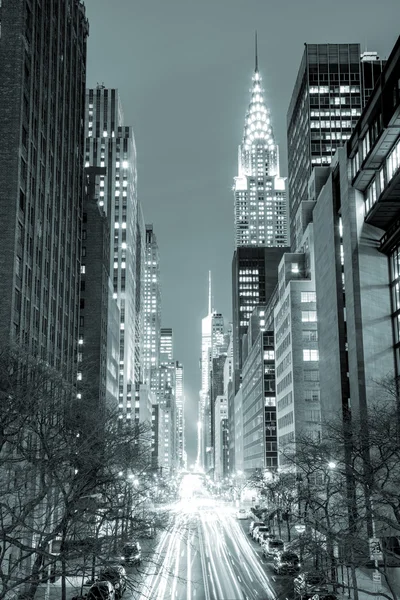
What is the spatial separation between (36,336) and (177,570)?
3481 cm

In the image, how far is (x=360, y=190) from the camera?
266 ft

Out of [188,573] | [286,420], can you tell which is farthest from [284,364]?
[188,573]

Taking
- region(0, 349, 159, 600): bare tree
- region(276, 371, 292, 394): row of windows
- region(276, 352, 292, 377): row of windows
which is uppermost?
region(276, 352, 292, 377): row of windows

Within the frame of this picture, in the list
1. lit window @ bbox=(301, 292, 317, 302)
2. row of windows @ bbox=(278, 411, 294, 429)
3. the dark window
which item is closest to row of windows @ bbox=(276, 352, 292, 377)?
row of windows @ bbox=(278, 411, 294, 429)

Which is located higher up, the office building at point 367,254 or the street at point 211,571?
the office building at point 367,254

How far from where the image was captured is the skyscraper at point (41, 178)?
74000mm

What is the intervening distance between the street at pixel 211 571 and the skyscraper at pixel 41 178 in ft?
68.5

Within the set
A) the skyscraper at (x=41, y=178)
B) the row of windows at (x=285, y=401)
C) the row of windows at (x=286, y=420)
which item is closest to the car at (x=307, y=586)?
the skyscraper at (x=41, y=178)

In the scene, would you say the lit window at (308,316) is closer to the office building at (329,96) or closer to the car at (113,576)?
the office building at (329,96)

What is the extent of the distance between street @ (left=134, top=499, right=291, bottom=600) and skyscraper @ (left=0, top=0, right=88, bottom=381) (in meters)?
20.9

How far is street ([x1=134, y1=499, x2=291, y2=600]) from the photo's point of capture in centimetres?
4694

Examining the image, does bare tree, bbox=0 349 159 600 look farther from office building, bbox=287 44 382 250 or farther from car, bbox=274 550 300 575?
office building, bbox=287 44 382 250

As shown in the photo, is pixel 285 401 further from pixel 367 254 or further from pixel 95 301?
pixel 367 254

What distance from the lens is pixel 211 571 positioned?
5812 cm
